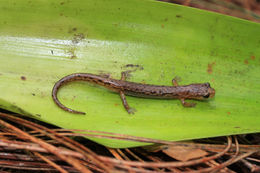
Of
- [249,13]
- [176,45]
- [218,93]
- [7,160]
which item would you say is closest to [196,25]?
[176,45]

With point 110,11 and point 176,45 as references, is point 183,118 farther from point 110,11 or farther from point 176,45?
point 110,11

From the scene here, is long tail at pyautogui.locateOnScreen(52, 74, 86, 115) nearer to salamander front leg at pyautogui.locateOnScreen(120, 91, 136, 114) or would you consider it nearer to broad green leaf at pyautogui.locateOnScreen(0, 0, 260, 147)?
broad green leaf at pyautogui.locateOnScreen(0, 0, 260, 147)

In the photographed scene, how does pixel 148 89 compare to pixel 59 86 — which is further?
pixel 148 89

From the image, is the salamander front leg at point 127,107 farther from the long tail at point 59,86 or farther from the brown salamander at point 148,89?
the long tail at point 59,86

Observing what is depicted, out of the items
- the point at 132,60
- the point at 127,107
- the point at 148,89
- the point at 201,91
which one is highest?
the point at 132,60

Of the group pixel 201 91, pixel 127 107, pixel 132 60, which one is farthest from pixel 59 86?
pixel 201 91

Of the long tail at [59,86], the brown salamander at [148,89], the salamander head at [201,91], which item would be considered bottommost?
the long tail at [59,86]

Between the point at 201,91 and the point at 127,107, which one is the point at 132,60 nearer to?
the point at 127,107

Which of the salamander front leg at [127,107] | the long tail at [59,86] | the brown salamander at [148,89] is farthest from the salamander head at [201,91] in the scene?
the long tail at [59,86]

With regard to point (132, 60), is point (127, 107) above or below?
below

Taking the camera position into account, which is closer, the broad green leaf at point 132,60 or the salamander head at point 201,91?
the broad green leaf at point 132,60
